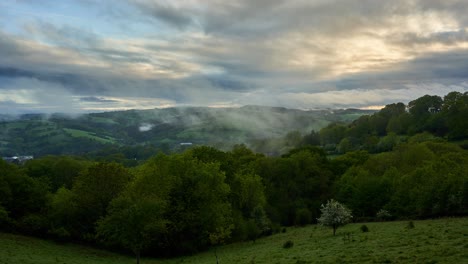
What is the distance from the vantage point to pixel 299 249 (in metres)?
35.8

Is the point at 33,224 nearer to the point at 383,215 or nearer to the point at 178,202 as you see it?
the point at 178,202

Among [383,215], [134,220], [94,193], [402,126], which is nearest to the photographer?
[134,220]

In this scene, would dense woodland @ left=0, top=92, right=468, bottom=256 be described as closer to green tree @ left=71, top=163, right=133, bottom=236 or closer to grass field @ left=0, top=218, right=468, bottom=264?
green tree @ left=71, top=163, right=133, bottom=236

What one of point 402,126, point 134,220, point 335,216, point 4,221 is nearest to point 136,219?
point 134,220

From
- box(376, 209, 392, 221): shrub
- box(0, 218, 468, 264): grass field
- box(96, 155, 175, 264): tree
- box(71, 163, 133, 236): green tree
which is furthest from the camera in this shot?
box(71, 163, 133, 236): green tree

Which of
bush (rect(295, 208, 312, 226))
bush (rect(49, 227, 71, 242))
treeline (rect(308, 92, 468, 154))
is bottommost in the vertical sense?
bush (rect(295, 208, 312, 226))

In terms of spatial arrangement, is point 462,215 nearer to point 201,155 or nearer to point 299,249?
point 299,249

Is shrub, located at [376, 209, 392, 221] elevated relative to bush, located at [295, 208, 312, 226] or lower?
elevated

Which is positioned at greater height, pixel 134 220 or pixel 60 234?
pixel 134 220

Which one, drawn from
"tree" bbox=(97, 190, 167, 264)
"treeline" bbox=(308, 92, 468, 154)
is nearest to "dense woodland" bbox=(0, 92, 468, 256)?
"tree" bbox=(97, 190, 167, 264)

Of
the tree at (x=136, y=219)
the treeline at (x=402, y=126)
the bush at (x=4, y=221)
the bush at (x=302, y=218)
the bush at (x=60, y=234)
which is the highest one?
the treeline at (x=402, y=126)

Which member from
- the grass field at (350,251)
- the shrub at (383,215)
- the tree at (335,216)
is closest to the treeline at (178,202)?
the shrub at (383,215)

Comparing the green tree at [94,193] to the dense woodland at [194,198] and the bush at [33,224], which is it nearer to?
the dense woodland at [194,198]

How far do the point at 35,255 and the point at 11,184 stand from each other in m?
24.5
